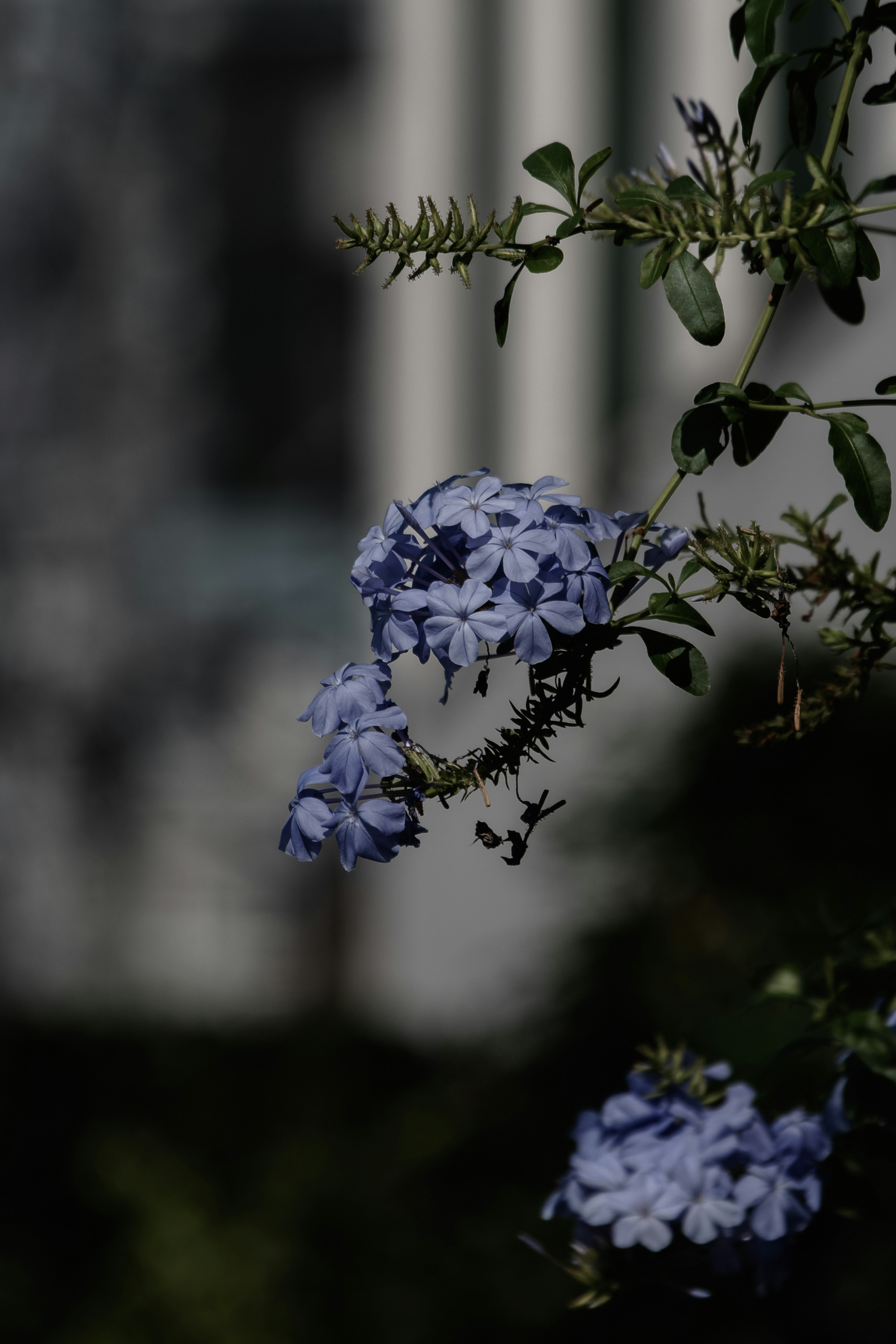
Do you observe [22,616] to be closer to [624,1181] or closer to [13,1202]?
[13,1202]

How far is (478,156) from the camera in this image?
3465mm

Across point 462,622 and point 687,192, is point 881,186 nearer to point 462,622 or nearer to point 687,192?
point 687,192

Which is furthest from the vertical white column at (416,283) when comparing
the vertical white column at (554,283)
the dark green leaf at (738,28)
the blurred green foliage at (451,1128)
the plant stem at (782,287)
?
the plant stem at (782,287)

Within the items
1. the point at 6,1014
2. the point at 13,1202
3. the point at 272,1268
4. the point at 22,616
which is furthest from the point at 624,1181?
the point at 6,1014

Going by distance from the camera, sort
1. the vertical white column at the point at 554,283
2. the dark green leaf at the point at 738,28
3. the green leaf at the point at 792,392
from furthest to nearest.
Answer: the vertical white column at the point at 554,283 < the dark green leaf at the point at 738,28 < the green leaf at the point at 792,392

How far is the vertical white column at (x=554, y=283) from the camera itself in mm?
3303

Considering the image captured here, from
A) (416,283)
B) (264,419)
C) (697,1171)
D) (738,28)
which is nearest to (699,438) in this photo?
(738,28)

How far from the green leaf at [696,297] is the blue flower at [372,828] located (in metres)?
0.33

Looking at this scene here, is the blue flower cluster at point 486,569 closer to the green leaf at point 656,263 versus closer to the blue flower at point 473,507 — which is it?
the blue flower at point 473,507

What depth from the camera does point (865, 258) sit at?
2.26 ft

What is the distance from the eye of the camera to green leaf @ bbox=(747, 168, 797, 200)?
0.62 m

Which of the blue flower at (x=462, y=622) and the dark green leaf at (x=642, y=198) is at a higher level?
the dark green leaf at (x=642, y=198)

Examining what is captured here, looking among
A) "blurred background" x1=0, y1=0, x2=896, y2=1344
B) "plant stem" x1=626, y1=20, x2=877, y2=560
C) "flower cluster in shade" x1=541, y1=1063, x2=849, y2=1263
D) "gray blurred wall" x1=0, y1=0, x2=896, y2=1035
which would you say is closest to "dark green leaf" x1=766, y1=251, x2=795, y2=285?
"plant stem" x1=626, y1=20, x2=877, y2=560

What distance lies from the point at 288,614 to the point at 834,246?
3067mm
